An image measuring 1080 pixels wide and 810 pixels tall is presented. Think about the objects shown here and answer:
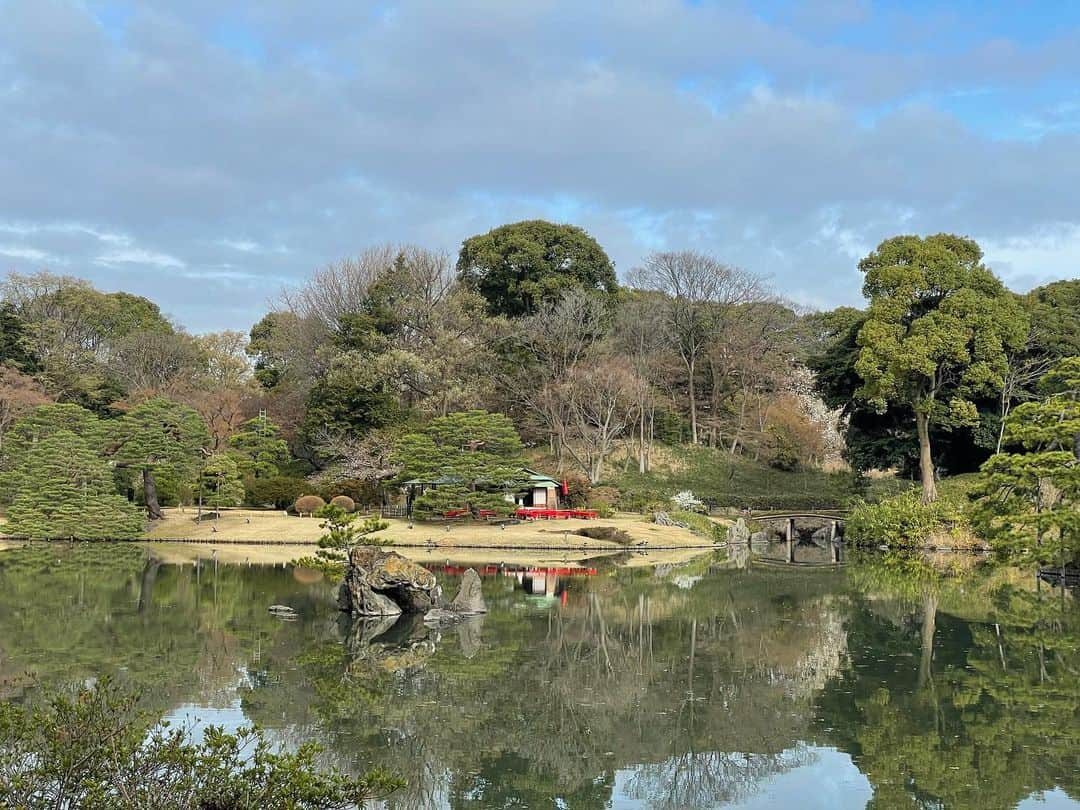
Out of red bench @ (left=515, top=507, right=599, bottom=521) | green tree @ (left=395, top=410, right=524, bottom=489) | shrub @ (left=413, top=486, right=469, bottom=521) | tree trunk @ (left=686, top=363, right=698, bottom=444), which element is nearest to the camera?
shrub @ (left=413, top=486, right=469, bottom=521)

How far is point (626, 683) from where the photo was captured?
13.6 metres

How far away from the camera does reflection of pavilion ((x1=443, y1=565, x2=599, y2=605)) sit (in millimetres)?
23547

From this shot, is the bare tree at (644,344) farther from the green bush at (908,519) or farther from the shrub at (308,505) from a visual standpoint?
the shrub at (308,505)

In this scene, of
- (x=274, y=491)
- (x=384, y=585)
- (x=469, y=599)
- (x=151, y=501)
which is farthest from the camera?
(x=274, y=491)

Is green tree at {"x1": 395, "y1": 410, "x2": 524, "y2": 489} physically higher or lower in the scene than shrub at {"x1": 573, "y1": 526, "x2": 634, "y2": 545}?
higher

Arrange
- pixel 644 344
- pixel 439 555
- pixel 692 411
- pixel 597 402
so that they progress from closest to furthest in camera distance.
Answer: pixel 439 555
pixel 597 402
pixel 644 344
pixel 692 411

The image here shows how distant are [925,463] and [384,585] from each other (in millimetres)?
22715

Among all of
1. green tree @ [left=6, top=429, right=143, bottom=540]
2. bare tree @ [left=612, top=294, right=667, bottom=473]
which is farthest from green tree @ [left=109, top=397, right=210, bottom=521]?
bare tree @ [left=612, top=294, right=667, bottom=473]

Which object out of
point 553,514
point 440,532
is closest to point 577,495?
point 553,514

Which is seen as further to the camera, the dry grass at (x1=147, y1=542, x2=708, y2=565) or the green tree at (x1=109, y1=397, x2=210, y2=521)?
the green tree at (x1=109, y1=397, x2=210, y2=521)

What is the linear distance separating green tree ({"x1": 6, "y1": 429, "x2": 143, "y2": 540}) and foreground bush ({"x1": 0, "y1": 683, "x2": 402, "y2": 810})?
99.8 ft

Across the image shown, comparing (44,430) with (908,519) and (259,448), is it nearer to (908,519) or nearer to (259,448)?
(259,448)

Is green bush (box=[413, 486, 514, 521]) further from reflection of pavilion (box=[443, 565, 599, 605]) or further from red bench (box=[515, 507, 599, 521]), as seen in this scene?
reflection of pavilion (box=[443, 565, 599, 605])

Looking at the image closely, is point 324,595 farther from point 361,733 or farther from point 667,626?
point 361,733
